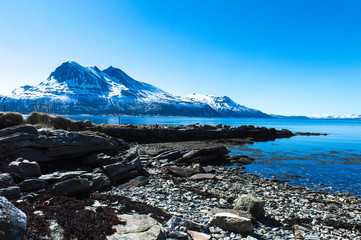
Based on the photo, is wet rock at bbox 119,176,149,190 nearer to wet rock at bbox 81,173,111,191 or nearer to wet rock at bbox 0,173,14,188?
wet rock at bbox 81,173,111,191

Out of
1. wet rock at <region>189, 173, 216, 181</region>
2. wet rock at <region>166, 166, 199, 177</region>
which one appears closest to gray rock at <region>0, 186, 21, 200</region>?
wet rock at <region>166, 166, 199, 177</region>

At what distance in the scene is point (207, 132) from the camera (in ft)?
153

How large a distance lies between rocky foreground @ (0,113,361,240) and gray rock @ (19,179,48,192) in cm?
4

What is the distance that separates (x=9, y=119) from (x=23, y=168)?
12.2 m

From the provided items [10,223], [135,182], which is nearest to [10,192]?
[10,223]

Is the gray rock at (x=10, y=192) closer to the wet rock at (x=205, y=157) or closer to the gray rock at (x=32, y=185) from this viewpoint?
the gray rock at (x=32, y=185)

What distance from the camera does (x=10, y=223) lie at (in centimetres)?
390

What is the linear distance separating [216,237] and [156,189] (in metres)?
5.87

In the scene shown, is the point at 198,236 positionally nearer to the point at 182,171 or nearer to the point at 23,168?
the point at 23,168

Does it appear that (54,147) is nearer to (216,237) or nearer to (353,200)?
(216,237)

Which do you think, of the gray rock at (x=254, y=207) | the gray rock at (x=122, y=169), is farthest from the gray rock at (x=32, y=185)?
the gray rock at (x=254, y=207)

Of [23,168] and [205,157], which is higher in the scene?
[23,168]

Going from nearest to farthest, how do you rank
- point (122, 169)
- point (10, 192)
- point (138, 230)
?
point (138, 230) < point (10, 192) < point (122, 169)

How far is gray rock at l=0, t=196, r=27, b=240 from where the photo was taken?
3.77 m
